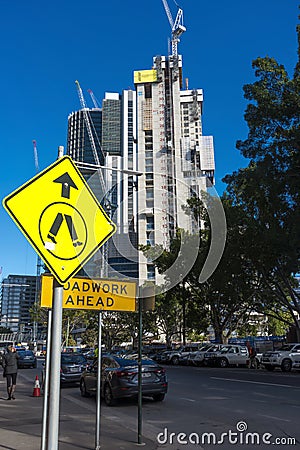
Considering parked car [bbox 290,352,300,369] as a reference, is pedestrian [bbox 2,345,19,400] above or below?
above

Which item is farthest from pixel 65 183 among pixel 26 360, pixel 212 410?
pixel 26 360

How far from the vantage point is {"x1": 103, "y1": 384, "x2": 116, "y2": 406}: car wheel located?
1357 centimetres

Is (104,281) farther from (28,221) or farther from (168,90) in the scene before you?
(168,90)

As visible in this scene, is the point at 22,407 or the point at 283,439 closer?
the point at 283,439

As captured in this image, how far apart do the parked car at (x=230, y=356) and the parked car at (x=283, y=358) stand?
5.19 meters

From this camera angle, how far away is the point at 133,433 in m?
9.16

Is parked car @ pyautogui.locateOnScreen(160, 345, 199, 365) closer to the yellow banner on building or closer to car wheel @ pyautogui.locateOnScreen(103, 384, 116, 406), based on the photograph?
car wheel @ pyautogui.locateOnScreen(103, 384, 116, 406)

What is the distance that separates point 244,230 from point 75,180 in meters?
30.9

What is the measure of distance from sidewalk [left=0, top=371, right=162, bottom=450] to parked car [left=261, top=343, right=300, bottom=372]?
61.6 feet

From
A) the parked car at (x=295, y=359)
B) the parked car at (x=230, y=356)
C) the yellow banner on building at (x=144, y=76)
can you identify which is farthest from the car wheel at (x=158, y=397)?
the yellow banner on building at (x=144, y=76)

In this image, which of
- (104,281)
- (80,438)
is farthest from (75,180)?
(80,438)

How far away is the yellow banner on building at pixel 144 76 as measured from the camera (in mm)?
106494

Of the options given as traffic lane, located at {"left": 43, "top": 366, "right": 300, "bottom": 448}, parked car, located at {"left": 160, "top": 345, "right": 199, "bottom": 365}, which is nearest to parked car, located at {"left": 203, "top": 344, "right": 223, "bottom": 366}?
parked car, located at {"left": 160, "top": 345, "right": 199, "bottom": 365}

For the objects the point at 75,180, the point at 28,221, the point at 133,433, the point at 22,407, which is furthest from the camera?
the point at 22,407
